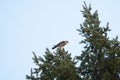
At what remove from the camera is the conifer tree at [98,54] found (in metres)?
11.4

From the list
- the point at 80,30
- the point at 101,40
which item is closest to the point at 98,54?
the point at 101,40

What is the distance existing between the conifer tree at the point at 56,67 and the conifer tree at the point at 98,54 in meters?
0.51

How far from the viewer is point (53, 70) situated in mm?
12039

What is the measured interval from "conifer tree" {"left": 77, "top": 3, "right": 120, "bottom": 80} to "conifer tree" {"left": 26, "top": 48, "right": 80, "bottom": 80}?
51 centimetres

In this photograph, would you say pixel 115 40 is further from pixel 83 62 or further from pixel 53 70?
pixel 53 70

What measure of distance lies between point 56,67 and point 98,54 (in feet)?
5.83

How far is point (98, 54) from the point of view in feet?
38.4

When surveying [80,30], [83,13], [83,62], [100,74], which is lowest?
[100,74]

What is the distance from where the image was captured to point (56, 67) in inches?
471

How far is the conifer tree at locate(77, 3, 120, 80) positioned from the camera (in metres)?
11.4

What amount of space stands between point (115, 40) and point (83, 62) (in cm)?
158

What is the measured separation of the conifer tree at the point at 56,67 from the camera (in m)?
11.7

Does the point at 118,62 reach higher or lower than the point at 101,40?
lower

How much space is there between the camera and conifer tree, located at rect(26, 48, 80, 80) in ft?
38.3
